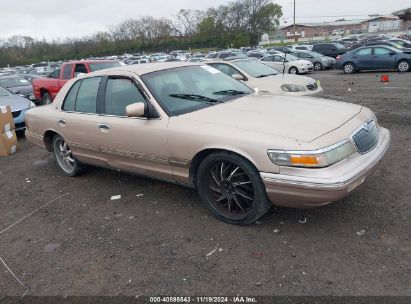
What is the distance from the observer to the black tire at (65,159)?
18.2 feet

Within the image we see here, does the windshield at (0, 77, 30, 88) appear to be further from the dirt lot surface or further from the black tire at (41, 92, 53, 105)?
the dirt lot surface

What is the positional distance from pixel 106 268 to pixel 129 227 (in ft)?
2.41

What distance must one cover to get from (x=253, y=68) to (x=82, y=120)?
21.0 feet

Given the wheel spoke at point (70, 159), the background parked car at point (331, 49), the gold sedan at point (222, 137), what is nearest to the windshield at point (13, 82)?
the wheel spoke at point (70, 159)

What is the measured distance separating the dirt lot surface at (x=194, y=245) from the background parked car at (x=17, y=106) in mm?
4291

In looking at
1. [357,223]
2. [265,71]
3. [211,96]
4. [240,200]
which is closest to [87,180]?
[211,96]

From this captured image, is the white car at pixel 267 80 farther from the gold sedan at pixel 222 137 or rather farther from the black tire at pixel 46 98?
the black tire at pixel 46 98

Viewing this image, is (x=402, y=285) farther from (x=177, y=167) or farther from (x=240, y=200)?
(x=177, y=167)

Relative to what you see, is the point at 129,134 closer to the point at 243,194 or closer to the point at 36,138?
the point at 243,194

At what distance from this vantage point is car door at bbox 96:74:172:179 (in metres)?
3.98

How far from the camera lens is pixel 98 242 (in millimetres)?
3691

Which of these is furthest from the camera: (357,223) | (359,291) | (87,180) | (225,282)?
(87,180)

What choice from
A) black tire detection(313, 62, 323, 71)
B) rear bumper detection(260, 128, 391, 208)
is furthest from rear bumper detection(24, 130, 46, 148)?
black tire detection(313, 62, 323, 71)

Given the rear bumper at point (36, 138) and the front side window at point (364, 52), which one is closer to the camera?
the rear bumper at point (36, 138)
